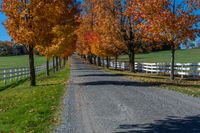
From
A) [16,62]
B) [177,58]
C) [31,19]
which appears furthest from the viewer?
[16,62]

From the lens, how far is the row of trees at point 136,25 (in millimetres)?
22344

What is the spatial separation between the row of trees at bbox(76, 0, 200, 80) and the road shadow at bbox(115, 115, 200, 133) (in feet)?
45.6

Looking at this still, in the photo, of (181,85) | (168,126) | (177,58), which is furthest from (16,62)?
(168,126)

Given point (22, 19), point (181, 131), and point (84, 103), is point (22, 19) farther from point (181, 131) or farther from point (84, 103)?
point (181, 131)

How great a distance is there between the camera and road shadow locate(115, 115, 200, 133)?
789 cm

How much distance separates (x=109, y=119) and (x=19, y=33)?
11.4 metres

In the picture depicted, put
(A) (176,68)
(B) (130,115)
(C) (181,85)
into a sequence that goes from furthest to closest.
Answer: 1. (A) (176,68)
2. (C) (181,85)
3. (B) (130,115)

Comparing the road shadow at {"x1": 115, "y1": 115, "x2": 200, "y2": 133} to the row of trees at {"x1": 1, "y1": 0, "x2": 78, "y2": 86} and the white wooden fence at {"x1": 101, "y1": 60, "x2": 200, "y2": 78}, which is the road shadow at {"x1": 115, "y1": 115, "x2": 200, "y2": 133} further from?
the white wooden fence at {"x1": 101, "y1": 60, "x2": 200, "y2": 78}

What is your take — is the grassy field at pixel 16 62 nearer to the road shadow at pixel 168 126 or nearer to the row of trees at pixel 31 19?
the row of trees at pixel 31 19

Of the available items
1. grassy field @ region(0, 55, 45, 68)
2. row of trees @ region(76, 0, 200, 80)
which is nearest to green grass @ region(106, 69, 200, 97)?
row of trees @ region(76, 0, 200, 80)

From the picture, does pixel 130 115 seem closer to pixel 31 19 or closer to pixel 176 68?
pixel 31 19

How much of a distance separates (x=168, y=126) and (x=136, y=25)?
2785cm

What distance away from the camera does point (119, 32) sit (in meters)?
37.1

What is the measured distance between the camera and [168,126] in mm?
8312
